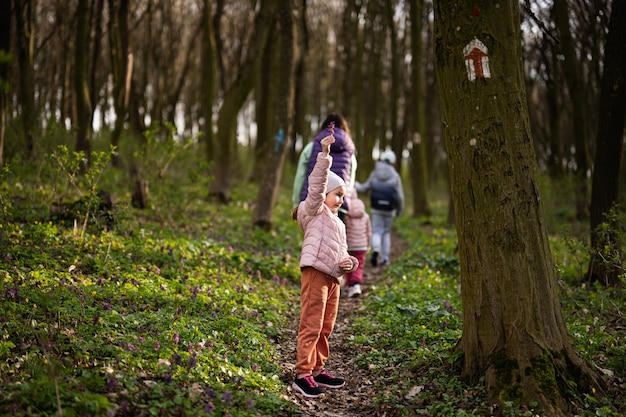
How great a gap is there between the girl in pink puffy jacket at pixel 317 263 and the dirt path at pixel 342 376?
0.42 feet

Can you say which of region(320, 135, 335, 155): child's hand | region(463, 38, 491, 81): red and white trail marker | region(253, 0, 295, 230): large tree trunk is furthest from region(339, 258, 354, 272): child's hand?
region(253, 0, 295, 230): large tree trunk

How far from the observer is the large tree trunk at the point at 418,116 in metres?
17.6

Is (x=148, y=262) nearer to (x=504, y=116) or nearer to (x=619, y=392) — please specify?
(x=504, y=116)

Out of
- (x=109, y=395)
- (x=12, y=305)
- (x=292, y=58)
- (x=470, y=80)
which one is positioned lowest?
(x=109, y=395)

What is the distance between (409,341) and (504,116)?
2.58m

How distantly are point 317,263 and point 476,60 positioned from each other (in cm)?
214

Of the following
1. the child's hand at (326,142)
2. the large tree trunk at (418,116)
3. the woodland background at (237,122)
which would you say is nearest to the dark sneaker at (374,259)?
the woodland background at (237,122)

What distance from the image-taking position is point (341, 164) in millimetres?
7711

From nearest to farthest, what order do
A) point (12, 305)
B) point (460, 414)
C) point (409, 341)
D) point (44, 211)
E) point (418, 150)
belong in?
point (460, 414) < point (12, 305) < point (409, 341) < point (44, 211) < point (418, 150)

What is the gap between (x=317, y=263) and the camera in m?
→ 4.91

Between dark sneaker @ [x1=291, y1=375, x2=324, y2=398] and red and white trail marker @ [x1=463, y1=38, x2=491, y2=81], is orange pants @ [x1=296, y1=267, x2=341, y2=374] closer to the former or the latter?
dark sneaker @ [x1=291, y1=375, x2=324, y2=398]

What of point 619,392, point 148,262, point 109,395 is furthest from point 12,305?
point 619,392

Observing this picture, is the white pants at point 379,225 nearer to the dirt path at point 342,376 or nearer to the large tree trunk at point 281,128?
the large tree trunk at point 281,128

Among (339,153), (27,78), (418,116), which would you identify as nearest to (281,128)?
(339,153)
